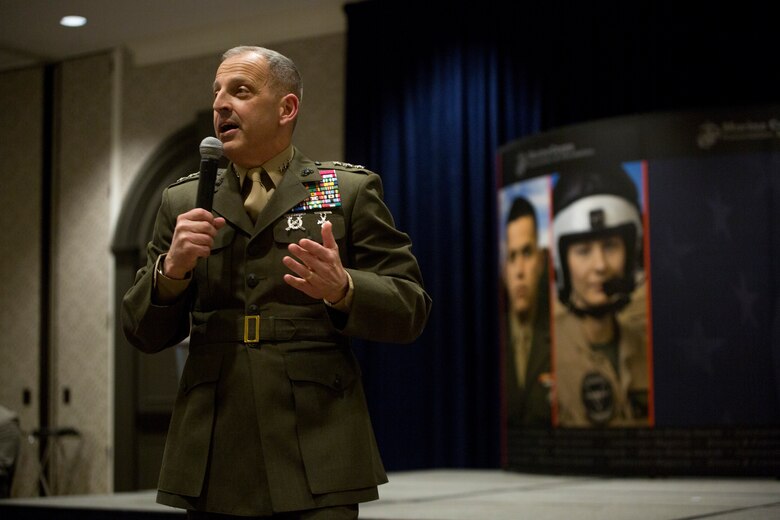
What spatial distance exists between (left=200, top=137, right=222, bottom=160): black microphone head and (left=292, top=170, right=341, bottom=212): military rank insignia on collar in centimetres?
16

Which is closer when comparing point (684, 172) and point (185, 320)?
point (185, 320)

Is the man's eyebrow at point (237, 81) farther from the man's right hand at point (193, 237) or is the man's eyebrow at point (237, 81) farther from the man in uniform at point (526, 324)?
the man in uniform at point (526, 324)

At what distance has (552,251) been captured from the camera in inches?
219

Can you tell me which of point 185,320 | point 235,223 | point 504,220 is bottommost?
point 185,320

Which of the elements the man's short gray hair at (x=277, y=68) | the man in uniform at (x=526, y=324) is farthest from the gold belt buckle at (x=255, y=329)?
the man in uniform at (x=526, y=324)

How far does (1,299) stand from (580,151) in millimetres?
6064

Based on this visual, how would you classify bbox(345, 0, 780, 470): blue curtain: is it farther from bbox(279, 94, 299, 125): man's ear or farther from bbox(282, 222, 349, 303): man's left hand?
bbox(282, 222, 349, 303): man's left hand

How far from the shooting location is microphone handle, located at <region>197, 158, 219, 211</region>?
1808 millimetres

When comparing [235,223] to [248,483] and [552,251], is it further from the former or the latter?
[552,251]

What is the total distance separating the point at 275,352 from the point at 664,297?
3655mm

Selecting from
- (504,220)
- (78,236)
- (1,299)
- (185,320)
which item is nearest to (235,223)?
(185,320)

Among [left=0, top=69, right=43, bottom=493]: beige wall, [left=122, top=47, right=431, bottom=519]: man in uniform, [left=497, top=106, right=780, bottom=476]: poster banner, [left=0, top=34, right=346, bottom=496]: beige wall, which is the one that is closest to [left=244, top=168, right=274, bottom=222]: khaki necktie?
[left=122, top=47, right=431, bottom=519]: man in uniform

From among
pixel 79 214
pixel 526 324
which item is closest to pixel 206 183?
pixel 526 324

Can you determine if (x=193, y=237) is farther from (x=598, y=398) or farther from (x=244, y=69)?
(x=598, y=398)
